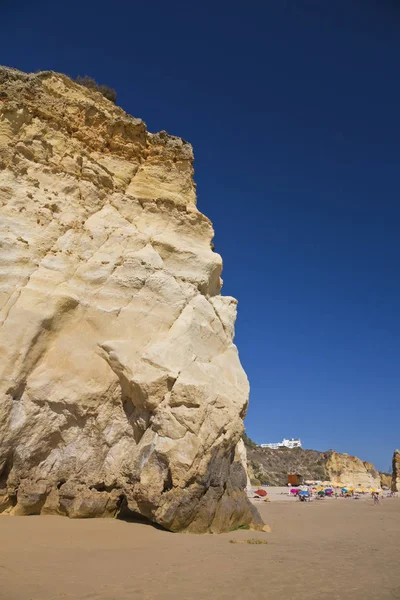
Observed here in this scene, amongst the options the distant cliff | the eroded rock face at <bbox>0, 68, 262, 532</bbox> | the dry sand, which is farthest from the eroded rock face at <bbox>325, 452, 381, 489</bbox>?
the dry sand

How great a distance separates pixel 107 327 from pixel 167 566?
5.58 m

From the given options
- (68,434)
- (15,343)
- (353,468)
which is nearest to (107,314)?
(15,343)

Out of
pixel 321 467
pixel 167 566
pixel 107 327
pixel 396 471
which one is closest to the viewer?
pixel 167 566

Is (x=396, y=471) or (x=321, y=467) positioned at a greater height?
(x=396, y=471)

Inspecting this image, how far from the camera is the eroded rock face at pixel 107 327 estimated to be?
29.4ft

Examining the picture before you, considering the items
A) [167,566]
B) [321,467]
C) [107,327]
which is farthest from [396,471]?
[167,566]

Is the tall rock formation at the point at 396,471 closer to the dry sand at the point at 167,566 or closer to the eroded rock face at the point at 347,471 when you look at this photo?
the eroded rock face at the point at 347,471

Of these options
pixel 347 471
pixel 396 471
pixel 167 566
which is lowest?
pixel 167 566

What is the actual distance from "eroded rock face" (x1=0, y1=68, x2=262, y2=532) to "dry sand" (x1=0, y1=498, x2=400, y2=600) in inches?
35.4

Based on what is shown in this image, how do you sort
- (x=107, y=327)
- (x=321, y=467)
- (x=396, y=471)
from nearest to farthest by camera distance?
1. (x=107, y=327)
2. (x=396, y=471)
3. (x=321, y=467)

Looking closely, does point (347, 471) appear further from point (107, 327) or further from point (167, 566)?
point (167, 566)

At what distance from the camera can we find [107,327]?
10.5 metres

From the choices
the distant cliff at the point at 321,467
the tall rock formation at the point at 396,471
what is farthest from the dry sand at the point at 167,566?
the distant cliff at the point at 321,467

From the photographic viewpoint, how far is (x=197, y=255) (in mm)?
12195
